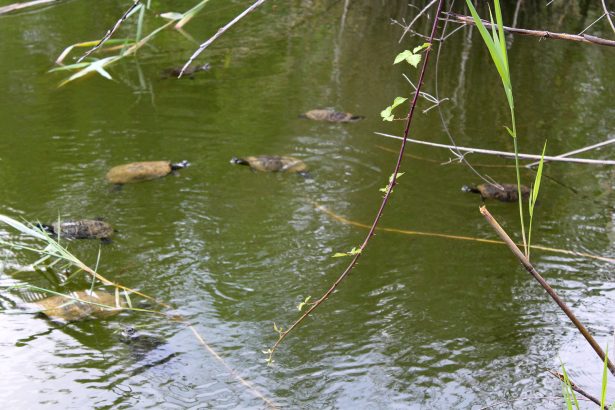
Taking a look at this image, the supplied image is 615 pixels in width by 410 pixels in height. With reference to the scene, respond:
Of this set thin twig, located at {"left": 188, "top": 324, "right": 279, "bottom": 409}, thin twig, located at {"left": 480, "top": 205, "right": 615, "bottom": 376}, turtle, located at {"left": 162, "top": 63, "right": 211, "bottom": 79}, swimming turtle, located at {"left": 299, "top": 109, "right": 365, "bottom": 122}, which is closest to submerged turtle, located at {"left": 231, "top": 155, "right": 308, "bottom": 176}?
swimming turtle, located at {"left": 299, "top": 109, "right": 365, "bottom": 122}

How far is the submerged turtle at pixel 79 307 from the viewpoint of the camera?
15.7 ft

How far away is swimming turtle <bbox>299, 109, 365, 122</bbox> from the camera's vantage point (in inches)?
318

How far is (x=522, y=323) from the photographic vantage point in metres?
4.91

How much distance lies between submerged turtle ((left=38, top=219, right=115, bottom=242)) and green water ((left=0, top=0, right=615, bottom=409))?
6.0 inches

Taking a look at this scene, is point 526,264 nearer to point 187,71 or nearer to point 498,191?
point 498,191

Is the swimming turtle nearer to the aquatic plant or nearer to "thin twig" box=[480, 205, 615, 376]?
the aquatic plant

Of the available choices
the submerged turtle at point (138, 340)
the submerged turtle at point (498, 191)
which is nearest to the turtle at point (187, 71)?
the submerged turtle at point (498, 191)

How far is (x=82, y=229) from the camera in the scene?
5.63 meters

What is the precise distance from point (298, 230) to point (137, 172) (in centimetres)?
157

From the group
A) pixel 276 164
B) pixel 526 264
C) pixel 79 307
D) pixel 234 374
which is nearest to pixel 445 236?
pixel 276 164

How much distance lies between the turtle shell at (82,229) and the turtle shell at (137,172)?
910mm

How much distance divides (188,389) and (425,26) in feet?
30.7

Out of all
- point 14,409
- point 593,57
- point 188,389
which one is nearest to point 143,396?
point 188,389

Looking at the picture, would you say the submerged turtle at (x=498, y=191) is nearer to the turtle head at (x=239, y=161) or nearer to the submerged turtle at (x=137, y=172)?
the turtle head at (x=239, y=161)
